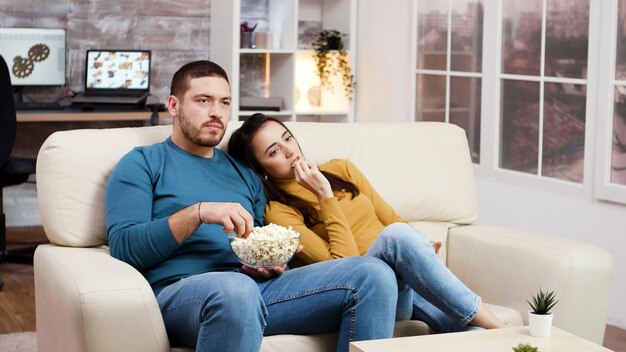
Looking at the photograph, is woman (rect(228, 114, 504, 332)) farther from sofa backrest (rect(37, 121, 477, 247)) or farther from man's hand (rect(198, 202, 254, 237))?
man's hand (rect(198, 202, 254, 237))

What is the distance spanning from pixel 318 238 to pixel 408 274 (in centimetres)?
35

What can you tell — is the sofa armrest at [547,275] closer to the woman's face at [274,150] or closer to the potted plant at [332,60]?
the woman's face at [274,150]

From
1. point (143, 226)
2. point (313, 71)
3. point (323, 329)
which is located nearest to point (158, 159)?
point (143, 226)

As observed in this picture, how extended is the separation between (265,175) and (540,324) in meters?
1.01

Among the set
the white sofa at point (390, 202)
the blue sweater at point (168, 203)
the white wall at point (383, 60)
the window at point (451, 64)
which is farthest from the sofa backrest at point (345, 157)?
the white wall at point (383, 60)

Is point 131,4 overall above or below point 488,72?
above

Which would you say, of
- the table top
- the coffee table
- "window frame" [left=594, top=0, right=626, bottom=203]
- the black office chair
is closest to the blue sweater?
the coffee table

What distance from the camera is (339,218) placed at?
2949 millimetres

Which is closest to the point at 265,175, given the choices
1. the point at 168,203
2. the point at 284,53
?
the point at 168,203

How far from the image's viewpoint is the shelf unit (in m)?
5.98

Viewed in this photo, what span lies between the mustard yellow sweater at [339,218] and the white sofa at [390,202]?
0.12 metres

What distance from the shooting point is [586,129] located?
4328 mm

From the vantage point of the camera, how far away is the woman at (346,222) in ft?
8.75

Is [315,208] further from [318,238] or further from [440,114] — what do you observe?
[440,114]
